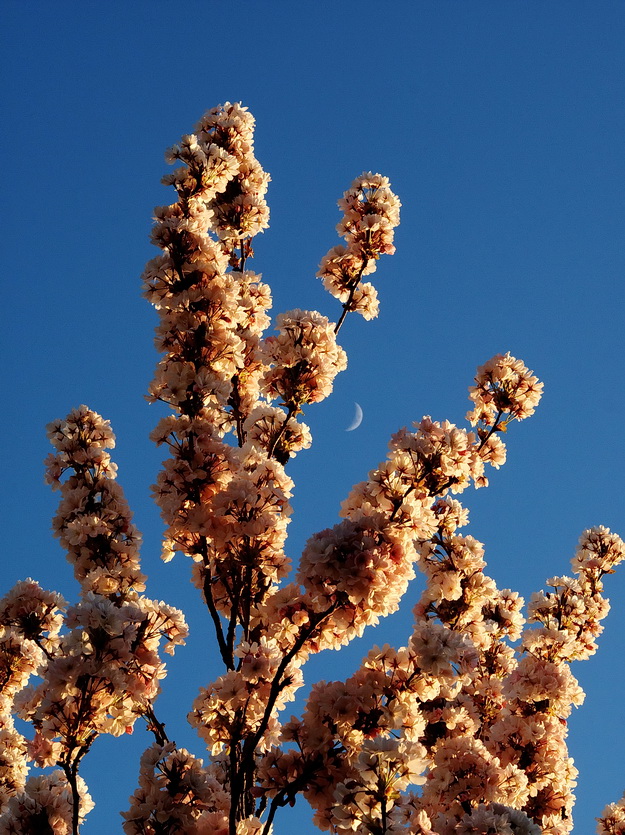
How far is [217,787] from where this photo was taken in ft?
18.2

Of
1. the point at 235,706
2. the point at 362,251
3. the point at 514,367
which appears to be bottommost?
the point at 235,706

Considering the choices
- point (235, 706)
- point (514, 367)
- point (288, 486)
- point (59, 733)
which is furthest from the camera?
point (514, 367)

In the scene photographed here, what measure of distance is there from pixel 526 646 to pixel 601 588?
2.20 meters

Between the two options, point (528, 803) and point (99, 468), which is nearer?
point (99, 468)

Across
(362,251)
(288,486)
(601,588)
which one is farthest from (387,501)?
(601,588)

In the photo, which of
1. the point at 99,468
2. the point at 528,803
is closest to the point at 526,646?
the point at 528,803

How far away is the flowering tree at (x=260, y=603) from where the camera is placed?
5.06m

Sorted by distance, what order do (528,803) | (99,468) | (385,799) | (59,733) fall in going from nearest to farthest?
(385,799) → (59,733) → (99,468) → (528,803)

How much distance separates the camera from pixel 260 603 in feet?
20.4

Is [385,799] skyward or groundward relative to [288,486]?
groundward

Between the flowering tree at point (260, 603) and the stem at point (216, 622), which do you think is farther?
the stem at point (216, 622)

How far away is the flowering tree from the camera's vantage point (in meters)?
5.06

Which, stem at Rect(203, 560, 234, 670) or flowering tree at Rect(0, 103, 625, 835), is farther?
stem at Rect(203, 560, 234, 670)

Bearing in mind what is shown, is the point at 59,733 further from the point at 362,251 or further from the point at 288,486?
the point at 362,251
